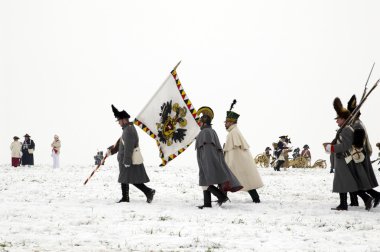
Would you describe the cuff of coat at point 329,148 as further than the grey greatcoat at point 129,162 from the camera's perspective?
No

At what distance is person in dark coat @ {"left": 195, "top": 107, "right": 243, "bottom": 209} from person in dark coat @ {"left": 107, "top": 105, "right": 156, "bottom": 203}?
1304mm

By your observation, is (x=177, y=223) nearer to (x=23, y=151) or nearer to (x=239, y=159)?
(x=239, y=159)

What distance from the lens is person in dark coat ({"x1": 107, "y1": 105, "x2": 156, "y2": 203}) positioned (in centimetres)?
1071

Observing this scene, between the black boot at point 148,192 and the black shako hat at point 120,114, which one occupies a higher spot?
the black shako hat at point 120,114

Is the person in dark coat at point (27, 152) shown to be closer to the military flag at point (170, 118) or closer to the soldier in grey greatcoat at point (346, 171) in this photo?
the military flag at point (170, 118)

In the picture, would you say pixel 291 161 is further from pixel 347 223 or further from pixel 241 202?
pixel 347 223

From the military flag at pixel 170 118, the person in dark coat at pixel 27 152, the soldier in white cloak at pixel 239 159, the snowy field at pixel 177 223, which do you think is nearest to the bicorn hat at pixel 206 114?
the military flag at pixel 170 118

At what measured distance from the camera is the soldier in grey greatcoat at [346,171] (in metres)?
9.61

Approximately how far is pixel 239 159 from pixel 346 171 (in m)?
2.49

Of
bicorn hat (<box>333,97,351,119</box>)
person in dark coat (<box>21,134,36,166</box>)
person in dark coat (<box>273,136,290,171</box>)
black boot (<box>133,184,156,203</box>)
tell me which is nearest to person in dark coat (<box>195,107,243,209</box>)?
black boot (<box>133,184,156,203</box>)

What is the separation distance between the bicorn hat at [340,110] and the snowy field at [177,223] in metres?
1.86

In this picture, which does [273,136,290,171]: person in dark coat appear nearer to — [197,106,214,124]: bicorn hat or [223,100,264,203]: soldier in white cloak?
[223,100,264,203]: soldier in white cloak

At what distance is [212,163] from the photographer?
10289 mm

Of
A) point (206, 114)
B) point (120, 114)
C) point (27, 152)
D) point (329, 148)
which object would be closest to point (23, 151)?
point (27, 152)
